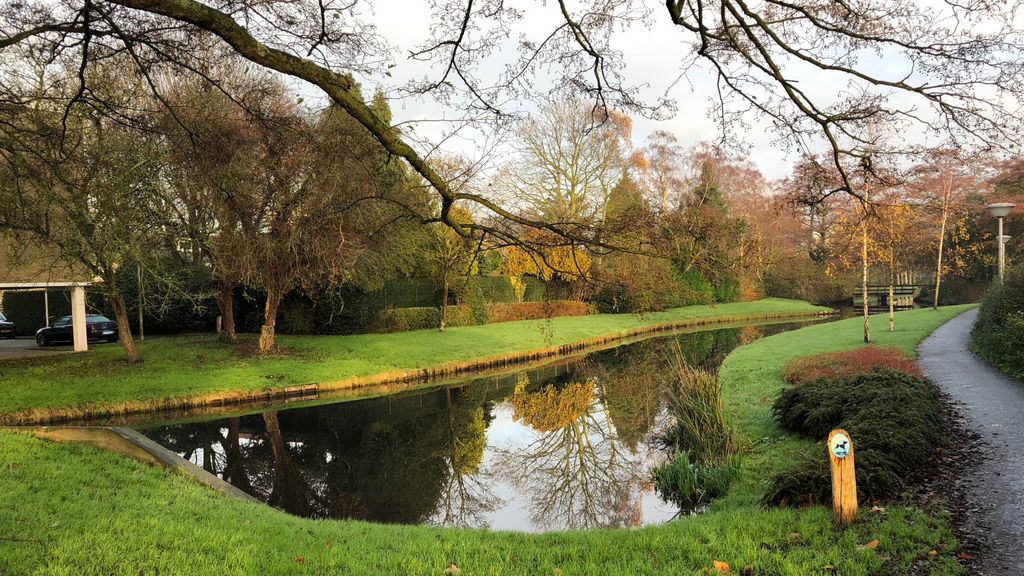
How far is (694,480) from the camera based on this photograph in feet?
23.8

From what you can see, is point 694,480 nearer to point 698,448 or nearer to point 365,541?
point 698,448

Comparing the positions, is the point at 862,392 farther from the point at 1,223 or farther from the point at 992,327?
the point at 1,223

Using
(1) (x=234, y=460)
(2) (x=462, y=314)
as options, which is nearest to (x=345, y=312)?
(2) (x=462, y=314)

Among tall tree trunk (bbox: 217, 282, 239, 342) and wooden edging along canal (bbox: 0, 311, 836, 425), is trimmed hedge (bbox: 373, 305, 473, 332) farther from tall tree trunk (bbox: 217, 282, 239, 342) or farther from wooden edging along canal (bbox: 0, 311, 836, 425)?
tall tree trunk (bbox: 217, 282, 239, 342)

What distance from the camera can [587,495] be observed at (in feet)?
26.8

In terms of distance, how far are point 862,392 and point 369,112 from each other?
6.95m

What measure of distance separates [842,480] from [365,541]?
3831mm

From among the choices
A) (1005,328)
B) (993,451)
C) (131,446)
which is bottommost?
(131,446)

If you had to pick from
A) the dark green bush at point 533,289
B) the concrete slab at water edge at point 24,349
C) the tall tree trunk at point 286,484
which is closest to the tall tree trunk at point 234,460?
the tall tree trunk at point 286,484

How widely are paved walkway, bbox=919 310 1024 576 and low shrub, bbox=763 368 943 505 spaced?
1.53 feet

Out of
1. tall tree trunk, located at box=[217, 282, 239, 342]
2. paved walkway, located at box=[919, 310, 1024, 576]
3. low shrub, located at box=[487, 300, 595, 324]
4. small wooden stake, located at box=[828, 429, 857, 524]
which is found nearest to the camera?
paved walkway, located at box=[919, 310, 1024, 576]

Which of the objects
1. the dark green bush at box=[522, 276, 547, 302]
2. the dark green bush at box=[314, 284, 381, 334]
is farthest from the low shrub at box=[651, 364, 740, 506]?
the dark green bush at box=[522, 276, 547, 302]

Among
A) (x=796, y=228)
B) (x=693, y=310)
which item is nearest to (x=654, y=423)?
(x=693, y=310)

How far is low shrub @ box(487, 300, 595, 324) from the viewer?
26.6 m
